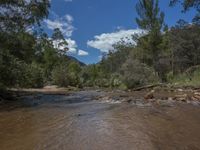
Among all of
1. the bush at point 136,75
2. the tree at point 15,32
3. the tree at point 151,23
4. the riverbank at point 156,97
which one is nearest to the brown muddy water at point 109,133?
the riverbank at point 156,97

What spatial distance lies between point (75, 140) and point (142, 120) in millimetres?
2644

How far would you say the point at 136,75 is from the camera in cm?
2695

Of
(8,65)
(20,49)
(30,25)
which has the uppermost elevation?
(30,25)

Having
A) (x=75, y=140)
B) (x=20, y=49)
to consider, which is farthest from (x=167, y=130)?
(x=20, y=49)

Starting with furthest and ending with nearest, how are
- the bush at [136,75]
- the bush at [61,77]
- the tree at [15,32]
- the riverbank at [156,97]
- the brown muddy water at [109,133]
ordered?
the bush at [61,77]
the bush at [136,75]
the tree at [15,32]
the riverbank at [156,97]
the brown muddy water at [109,133]

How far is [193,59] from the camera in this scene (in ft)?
143

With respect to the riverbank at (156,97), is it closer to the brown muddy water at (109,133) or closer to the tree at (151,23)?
the brown muddy water at (109,133)

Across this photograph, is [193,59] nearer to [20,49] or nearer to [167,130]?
[20,49]

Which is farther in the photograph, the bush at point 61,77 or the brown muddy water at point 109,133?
the bush at point 61,77

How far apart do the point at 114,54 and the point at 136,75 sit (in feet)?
170

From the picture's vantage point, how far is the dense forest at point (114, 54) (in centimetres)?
1639

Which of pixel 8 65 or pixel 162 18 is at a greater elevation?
pixel 162 18

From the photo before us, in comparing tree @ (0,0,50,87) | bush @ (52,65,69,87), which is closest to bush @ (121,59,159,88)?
tree @ (0,0,50,87)

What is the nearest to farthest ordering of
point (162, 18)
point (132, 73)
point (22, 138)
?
1. point (22, 138)
2. point (132, 73)
3. point (162, 18)
